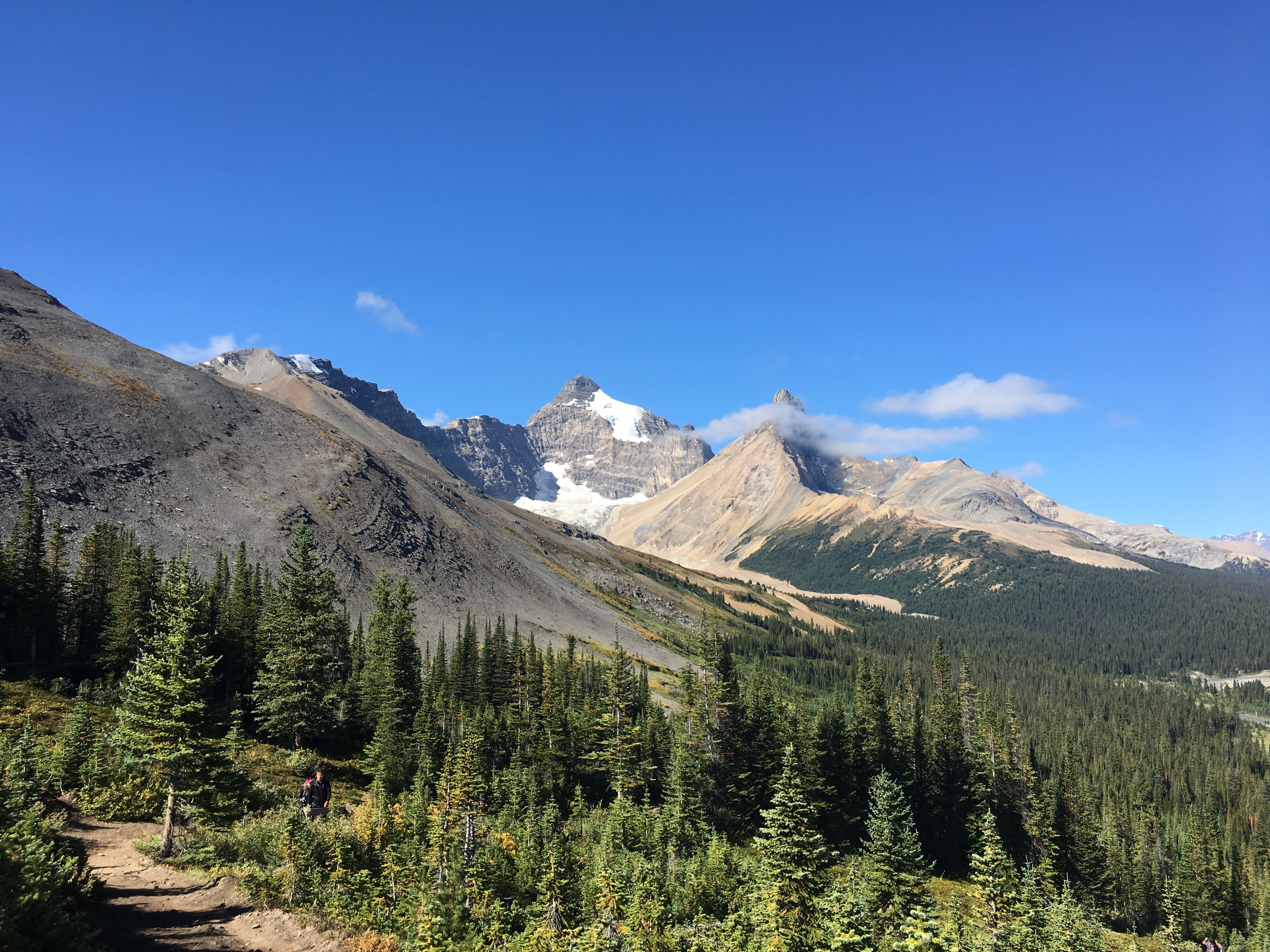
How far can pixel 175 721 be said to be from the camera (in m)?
26.7

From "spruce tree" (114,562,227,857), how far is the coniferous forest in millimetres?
120

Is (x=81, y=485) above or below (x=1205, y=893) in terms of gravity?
above

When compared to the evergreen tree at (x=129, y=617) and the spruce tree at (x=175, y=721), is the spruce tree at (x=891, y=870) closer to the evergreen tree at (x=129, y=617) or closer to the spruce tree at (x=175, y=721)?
the spruce tree at (x=175, y=721)

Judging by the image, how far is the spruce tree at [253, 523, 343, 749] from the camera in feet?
144

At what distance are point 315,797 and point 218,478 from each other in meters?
129

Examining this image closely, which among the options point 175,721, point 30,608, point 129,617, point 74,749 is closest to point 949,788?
point 175,721

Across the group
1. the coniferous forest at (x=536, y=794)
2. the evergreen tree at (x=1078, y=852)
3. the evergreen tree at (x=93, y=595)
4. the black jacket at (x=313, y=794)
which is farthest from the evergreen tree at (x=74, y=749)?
the evergreen tree at (x=1078, y=852)

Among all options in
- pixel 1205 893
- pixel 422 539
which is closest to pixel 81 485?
pixel 422 539

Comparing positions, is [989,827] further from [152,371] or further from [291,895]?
[152,371]

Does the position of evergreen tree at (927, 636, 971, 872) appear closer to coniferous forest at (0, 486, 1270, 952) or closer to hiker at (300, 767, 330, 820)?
coniferous forest at (0, 486, 1270, 952)

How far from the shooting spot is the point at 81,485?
11312 centimetres

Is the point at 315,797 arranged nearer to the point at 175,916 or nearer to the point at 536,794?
the point at 175,916

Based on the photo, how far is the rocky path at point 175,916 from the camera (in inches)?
710

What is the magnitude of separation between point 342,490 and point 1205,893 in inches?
6380
